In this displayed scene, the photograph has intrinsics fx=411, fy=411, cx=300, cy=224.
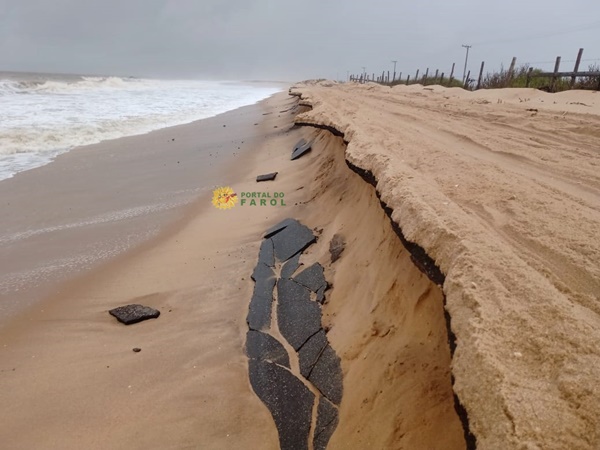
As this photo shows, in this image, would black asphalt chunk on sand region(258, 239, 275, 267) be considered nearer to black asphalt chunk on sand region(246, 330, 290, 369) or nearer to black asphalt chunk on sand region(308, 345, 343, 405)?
black asphalt chunk on sand region(246, 330, 290, 369)

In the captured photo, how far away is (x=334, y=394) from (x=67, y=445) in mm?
1516

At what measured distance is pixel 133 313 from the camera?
3451 mm

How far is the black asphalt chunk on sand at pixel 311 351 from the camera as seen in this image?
2.75 meters

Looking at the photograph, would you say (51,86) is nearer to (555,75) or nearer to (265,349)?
(555,75)

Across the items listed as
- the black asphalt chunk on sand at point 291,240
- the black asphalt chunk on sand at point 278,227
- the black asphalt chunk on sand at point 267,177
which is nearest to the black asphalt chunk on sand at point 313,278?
the black asphalt chunk on sand at point 291,240

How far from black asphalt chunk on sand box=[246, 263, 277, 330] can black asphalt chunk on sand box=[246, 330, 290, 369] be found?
4.7 inches

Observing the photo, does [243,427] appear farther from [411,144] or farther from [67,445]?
[411,144]

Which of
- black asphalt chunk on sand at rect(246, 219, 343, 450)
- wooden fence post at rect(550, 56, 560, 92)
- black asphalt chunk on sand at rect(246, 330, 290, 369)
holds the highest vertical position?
wooden fence post at rect(550, 56, 560, 92)

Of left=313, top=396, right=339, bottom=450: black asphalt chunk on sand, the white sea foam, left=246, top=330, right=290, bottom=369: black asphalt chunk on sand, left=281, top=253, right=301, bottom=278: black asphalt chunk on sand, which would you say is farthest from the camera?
the white sea foam

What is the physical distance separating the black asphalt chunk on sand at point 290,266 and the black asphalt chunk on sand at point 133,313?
1216mm

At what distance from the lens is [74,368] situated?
2.86m

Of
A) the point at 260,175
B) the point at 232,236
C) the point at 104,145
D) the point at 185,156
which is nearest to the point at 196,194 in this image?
the point at 260,175

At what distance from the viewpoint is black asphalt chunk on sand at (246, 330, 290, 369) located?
292 centimetres
